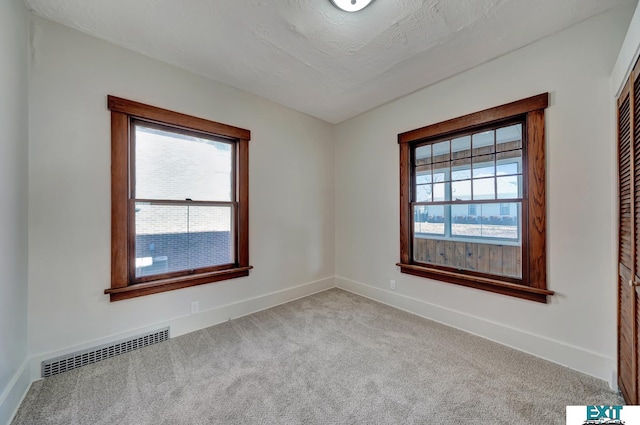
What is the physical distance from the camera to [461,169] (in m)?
2.71

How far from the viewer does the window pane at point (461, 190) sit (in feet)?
8.67

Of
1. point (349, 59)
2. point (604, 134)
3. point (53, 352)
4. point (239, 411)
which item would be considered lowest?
point (239, 411)

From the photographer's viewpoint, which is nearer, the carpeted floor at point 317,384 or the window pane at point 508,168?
the carpeted floor at point 317,384

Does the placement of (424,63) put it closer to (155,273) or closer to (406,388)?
(406,388)

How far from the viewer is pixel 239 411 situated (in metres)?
1.52

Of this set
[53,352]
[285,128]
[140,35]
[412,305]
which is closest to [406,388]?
[412,305]

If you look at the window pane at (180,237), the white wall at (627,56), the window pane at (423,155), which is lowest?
the window pane at (180,237)

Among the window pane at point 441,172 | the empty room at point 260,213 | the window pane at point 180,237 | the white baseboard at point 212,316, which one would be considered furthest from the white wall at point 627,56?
the white baseboard at point 212,316

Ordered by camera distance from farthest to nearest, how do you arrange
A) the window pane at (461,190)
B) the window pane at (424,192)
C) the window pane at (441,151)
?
the window pane at (424,192) → the window pane at (441,151) → the window pane at (461,190)

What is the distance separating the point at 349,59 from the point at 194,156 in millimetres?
1871

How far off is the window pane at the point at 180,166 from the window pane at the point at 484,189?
273cm

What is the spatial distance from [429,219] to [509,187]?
0.87 meters

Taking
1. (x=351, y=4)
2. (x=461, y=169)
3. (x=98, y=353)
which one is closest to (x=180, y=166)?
(x=98, y=353)

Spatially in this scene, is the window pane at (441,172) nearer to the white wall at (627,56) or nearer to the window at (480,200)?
the window at (480,200)
